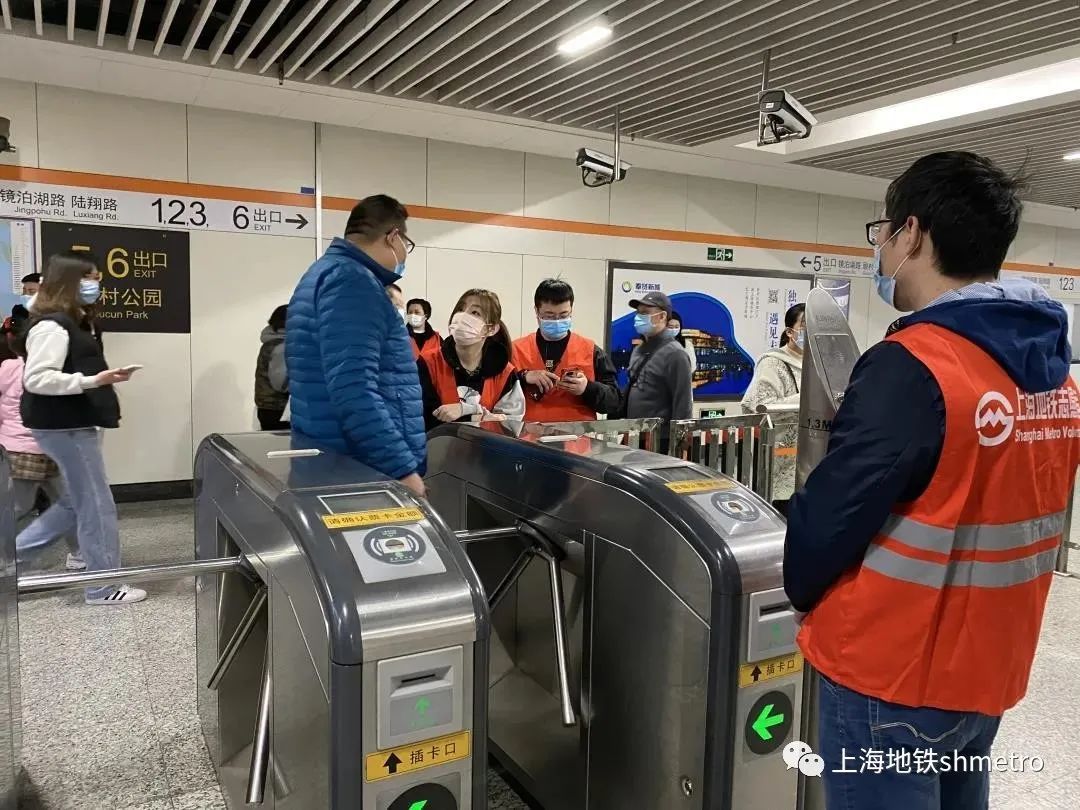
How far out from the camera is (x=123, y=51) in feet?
11.8

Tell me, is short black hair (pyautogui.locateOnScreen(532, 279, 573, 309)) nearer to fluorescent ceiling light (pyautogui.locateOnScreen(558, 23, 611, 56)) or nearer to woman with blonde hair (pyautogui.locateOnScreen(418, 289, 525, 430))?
woman with blonde hair (pyautogui.locateOnScreen(418, 289, 525, 430))

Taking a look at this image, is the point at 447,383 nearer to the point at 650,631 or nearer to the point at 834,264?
the point at 650,631

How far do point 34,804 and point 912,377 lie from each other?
6.76ft

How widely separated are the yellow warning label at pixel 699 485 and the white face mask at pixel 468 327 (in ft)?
4.03

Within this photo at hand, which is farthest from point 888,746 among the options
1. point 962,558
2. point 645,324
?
point 645,324

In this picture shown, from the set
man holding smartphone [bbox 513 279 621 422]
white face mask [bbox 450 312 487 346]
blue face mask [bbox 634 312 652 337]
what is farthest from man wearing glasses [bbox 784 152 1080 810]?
blue face mask [bbox 634 312 652 337]

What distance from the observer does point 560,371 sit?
2920 mm

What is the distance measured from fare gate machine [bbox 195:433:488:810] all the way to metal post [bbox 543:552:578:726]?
1.27 feet

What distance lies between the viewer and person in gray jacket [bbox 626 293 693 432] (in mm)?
2975

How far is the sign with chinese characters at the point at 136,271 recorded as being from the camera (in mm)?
4383

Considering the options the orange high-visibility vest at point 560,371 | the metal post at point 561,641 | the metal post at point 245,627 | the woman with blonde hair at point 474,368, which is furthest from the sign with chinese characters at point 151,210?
the metal post at point 561,641

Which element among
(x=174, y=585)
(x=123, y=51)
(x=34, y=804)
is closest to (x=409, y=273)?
(x=123, y=51)

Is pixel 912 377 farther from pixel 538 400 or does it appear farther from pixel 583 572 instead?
pixel 538 400

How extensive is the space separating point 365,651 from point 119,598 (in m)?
2.50
